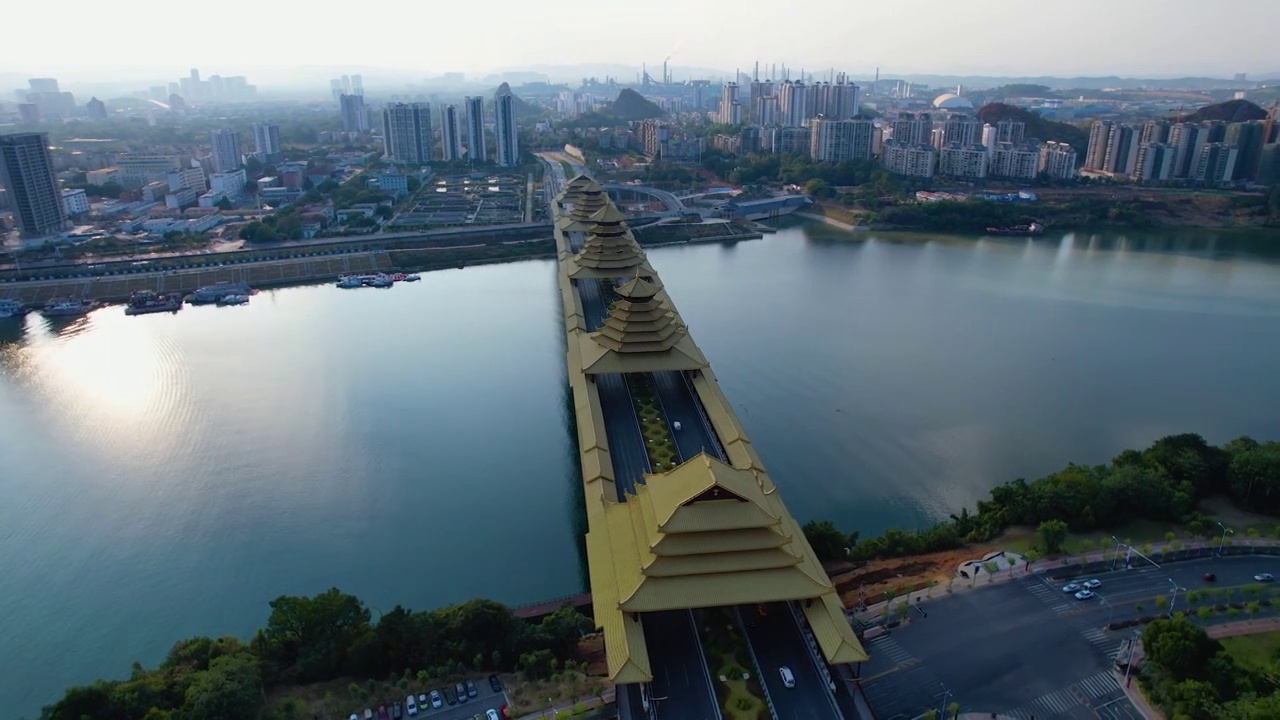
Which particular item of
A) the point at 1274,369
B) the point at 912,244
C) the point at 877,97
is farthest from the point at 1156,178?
the point at 877,97

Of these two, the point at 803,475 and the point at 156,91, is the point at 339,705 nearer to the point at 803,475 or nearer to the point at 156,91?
the point at 803,475

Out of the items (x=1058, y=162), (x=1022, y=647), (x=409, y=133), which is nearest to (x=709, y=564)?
Answer: (x=1022, y=647)

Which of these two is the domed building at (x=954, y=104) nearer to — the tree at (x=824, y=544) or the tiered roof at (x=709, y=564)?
the tree at (x=824, y=544)

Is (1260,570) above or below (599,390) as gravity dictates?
below

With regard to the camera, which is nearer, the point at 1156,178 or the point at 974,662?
the point at 974,662

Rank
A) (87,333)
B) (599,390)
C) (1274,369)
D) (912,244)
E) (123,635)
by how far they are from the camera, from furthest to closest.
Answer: (912,244) < (87,333) < (1274,369) < (599,390) < (123,635)

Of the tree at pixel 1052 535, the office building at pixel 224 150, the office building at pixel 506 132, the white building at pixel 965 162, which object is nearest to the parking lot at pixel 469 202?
the office building at pixel 506 132
